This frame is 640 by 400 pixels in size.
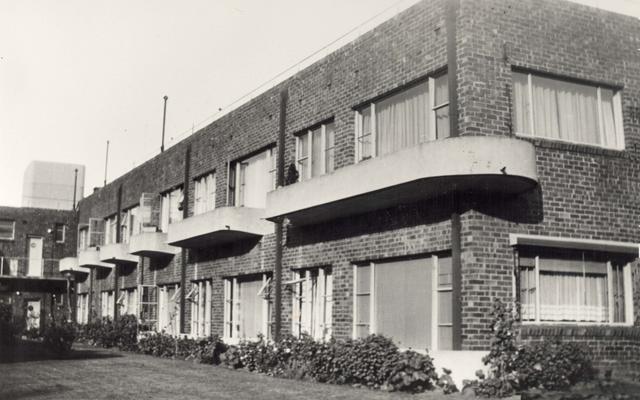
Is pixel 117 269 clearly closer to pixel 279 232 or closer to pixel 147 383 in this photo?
pixel 279 232

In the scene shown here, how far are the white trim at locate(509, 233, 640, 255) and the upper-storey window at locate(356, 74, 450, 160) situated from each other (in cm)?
232

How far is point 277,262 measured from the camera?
19172 mm

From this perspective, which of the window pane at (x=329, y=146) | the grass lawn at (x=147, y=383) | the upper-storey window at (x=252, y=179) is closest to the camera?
the grass lawn at (x=147, y=383)

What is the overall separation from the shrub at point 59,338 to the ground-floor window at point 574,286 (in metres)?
15.4

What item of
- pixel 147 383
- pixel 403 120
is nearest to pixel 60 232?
pixel 147 383

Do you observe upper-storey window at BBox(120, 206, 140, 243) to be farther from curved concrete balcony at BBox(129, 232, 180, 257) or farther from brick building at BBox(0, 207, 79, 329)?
brick building at BBox(0, 207, 79, 329)

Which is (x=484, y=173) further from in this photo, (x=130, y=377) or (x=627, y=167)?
(x=130, y=377)

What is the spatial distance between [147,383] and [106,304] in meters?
22.0

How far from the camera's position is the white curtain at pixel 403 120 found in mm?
14648

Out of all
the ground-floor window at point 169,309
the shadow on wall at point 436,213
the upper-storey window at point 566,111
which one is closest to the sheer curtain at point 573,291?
the shadow on wall at point 436,213

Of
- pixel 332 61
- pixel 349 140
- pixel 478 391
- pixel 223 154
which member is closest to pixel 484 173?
pixel 478 391

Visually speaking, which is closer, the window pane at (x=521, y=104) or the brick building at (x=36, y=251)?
the window pane at (x=521, y=104)

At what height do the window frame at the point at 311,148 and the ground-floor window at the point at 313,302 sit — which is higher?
the window frame at the point at 311,148

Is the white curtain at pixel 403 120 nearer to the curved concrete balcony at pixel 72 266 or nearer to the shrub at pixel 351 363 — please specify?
the shrub at pixel 351 363
